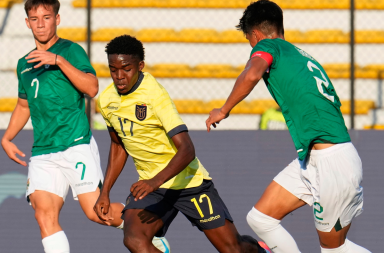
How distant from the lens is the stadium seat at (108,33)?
762 cm

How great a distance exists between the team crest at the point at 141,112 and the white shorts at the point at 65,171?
67cm

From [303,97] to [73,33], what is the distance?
483 cm

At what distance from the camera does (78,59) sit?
404cm

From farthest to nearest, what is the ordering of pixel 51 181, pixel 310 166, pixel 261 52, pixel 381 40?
pixel 381 40 → pixel 51 181 → pixel 310 166 → pixel 261 52

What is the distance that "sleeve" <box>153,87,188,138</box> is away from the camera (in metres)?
3.45

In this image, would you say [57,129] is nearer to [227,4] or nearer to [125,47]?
[125,47]

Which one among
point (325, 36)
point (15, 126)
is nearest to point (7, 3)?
point (15, 126)

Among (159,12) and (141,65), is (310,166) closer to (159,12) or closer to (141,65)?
(141,65)

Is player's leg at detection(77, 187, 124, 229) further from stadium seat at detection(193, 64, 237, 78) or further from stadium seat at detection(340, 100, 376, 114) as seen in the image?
stadium seat at detection(340, 100, 376, 114)

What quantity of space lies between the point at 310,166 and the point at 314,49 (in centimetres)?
441

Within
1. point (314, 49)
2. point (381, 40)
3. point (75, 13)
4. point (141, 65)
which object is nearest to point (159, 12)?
point (75, 13)

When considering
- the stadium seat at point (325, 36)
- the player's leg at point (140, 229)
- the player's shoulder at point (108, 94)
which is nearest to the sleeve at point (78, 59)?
the player's shoulder at point (108, 94)

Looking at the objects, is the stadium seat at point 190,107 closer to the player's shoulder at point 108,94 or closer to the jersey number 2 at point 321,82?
the player's shoulder at point 108,94

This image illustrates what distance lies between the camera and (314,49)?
7703 mm
